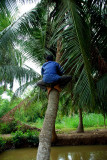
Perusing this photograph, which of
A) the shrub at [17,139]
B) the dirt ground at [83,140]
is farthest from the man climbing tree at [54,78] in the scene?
the dirt ground at [83,140]

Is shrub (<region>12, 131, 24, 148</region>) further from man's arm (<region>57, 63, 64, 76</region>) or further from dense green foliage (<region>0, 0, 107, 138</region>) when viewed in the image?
man's arm (<region>57, 63, 64, 76</region>)

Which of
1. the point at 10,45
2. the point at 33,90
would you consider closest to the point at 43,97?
the point at 33,90

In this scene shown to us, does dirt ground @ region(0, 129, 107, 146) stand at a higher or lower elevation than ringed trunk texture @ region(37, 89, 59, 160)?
lower

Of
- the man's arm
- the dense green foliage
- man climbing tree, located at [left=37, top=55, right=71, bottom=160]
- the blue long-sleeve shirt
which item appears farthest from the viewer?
the man's arm

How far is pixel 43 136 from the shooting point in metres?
2.30

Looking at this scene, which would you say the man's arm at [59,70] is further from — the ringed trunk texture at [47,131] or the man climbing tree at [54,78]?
the ringed trunk texture at [47,131]

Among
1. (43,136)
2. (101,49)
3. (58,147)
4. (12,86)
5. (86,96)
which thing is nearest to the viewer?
(43,136)

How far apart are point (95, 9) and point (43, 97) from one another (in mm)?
3765

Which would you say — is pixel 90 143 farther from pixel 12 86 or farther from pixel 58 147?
pixel 12 86

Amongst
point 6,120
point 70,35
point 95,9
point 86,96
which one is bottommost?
point 6,120

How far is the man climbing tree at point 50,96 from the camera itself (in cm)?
224

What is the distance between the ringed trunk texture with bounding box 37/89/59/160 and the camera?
211cm

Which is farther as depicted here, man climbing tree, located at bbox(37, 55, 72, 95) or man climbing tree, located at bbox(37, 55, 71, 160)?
man climbing tree, located at bbox(37, 55, 72, 95)

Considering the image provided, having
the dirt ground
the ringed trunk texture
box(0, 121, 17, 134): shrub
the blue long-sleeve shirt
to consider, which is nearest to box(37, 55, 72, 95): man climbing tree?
the blue long-sleeve shirt
